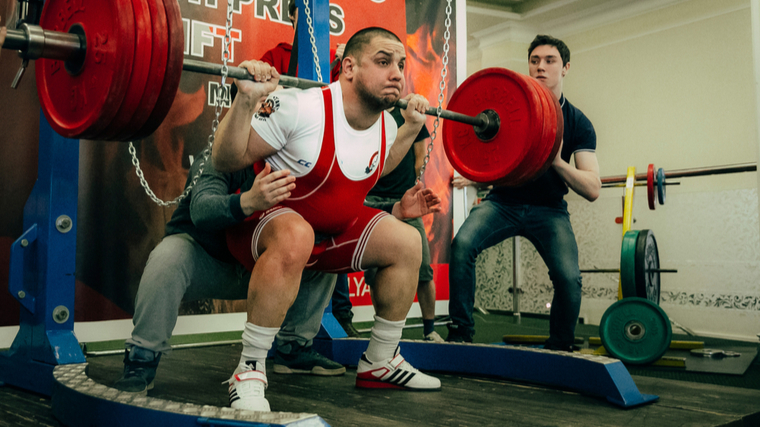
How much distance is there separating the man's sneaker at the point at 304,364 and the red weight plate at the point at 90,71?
1.11 metres

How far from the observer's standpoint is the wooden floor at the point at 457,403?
157 centimetres

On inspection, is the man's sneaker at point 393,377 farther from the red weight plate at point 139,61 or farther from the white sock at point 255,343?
the red weight plate at point 139,61

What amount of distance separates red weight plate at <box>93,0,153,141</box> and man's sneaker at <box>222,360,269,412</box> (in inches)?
28.2

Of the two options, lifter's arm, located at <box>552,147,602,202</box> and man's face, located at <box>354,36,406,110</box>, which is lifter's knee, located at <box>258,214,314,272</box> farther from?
lifter's arm, located at <box>552,147,602,202</box>

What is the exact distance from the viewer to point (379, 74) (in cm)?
182

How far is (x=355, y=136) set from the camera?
1.84 metres

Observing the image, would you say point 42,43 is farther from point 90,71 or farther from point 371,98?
point 371,98

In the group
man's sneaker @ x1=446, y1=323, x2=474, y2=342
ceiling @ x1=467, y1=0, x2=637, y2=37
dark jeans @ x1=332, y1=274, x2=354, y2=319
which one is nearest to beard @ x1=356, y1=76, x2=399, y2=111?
man's sneaker @ x1=446, y1=323, x2=474, y2=342

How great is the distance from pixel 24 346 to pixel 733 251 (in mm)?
4636

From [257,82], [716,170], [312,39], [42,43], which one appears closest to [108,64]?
[42,43]

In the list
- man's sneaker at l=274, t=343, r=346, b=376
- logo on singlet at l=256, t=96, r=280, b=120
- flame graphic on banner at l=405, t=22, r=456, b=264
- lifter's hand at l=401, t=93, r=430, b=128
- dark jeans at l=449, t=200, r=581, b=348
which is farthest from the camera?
flame graphic on banner at l=405, t=22, r=456, b=264

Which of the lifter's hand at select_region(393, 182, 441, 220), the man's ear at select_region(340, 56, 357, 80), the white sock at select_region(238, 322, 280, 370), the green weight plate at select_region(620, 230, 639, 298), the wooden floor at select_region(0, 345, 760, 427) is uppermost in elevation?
the man's ear at select_region(340, 56, 357, 80)

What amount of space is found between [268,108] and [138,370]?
0.87 m

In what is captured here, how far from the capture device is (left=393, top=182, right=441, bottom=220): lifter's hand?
197 centimetres
